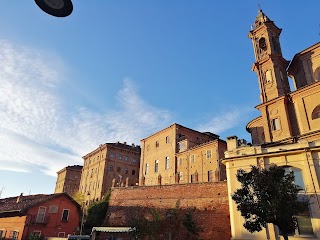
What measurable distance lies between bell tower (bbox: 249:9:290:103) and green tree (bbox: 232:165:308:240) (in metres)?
18.2

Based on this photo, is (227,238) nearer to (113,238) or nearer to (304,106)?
(113,238)

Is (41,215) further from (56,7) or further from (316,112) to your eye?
(316,112)

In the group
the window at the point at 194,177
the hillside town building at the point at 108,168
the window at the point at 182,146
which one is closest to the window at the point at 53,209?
the window at the point at 194,177

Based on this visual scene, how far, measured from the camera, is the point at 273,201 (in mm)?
14977

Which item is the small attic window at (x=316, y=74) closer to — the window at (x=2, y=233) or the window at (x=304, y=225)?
the window at (x=304, y=225)

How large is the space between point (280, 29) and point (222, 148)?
18.6 metres

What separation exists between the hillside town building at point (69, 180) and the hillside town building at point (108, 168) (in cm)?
1460

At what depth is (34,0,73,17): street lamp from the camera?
514 cm

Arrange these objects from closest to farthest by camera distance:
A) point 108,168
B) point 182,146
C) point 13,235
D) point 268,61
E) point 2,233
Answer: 1. point 13,235
2. point 2,233
3. point 268,61
4. point 182,146
5. point 108,168

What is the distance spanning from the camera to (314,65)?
30.5 meters

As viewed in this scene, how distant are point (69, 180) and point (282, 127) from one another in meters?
62.4

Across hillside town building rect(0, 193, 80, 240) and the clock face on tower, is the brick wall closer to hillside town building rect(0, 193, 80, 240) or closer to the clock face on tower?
hillside town building rect(0, 193, 80, 240)

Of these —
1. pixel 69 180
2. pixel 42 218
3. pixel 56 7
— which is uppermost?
pixel 69 180

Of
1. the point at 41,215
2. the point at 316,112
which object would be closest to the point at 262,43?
the point at 316,112
